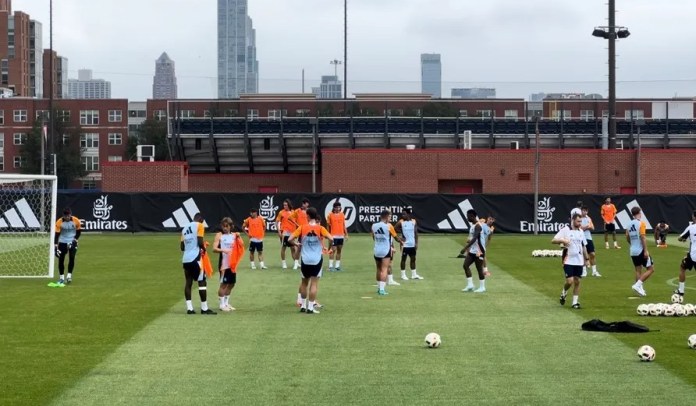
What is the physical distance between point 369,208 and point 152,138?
237ft

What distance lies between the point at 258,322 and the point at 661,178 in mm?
48432

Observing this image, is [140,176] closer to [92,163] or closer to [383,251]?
[383,251]

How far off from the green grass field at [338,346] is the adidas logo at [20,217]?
24890mm

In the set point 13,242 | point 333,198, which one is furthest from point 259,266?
point 333,198

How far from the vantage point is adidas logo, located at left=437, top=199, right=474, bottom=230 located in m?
55.4

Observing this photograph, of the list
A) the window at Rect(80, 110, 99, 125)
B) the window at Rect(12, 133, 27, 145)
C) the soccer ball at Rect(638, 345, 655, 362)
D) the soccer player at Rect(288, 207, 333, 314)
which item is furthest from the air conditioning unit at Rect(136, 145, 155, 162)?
the window at Rect(80, 110, 99, 125)

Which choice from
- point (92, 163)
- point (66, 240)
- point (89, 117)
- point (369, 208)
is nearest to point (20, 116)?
point (89, 117)

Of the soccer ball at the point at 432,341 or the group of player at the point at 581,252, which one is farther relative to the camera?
the group of player at the point at 581,252

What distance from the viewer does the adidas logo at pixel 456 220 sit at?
→ 55438mm

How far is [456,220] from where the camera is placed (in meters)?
55.5

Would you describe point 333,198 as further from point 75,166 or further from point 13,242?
point 75,166

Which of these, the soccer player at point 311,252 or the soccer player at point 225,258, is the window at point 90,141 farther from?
the soccer player at point 311,252

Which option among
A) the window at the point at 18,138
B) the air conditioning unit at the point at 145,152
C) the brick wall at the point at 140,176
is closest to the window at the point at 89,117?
the window at the point at 18,138

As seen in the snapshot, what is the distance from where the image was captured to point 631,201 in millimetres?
54844
